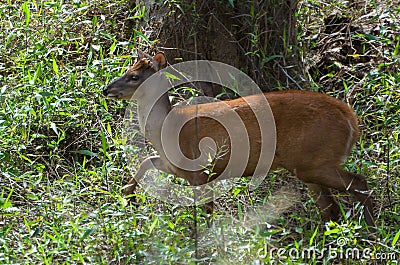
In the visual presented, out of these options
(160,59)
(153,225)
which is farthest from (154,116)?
(153,225)

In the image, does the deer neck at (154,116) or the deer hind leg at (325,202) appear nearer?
the deer hind leg at (325,202)

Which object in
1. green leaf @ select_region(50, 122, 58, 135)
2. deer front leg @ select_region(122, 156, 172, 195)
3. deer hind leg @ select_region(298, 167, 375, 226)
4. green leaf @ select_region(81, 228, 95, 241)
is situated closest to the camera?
green leaf @ select_region(81, 228, 95, 241)

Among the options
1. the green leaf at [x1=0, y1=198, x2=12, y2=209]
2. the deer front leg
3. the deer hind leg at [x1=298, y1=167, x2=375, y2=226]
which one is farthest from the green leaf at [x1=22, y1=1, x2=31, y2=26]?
the deer hind leg at [x1=298, y1=167, x2=375, y2=226]

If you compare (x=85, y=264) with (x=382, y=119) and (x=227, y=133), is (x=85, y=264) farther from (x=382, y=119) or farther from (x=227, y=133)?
(x=382, y=119)

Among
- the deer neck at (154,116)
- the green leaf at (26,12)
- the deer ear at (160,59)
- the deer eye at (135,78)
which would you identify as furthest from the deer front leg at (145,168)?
the green leaf at (26,12)

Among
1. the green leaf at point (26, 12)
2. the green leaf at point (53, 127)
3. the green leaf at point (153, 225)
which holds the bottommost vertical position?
the green leaf at point (153, 225)

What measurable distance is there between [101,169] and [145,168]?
0.42 metres

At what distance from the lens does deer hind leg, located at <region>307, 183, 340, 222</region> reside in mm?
6527

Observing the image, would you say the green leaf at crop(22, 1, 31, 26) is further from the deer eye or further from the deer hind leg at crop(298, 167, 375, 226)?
the deer hind leg at crop(298, 167, 375, 226)

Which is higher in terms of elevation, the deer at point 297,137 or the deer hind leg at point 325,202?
the deer at point 297,137

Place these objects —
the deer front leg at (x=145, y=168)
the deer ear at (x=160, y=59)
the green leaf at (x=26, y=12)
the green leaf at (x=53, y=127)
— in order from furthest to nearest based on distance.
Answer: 1. the green leaf at (x=26, y=12)
2. the green leaf at (x=53, y=127)
3. the deer ear at (x=160, y=59)
4. the deer front leg at (x=145, y=168)

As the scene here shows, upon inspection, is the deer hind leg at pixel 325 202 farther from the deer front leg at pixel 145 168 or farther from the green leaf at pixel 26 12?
the green leaf at pixel 26 12

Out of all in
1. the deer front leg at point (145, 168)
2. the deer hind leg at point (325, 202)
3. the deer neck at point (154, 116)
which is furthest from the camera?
the deer neck at point (154, 116)

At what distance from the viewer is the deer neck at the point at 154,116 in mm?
6801
